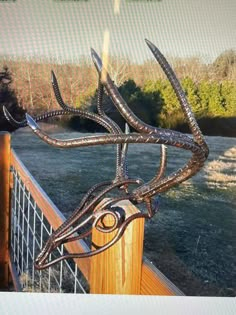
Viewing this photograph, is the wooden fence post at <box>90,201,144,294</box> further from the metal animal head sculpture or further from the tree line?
the tree line

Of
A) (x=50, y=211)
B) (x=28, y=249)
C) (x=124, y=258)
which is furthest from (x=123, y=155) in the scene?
(x=28, y=249)

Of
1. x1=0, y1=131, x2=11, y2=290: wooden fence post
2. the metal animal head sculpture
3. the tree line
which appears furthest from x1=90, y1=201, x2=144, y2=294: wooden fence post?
x1=0, y1=131, x2=11, y2=290: wooden fence post

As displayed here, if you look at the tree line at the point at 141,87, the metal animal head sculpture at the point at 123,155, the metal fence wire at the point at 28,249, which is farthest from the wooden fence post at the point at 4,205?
the metal animal head sculpture at the point at 123,155

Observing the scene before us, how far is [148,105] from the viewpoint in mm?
956

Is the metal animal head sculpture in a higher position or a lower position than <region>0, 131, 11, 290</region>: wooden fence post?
higher

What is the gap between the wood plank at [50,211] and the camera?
52cm

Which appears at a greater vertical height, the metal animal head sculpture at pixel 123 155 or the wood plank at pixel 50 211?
the metal animal head sculpture at pixel 123 155

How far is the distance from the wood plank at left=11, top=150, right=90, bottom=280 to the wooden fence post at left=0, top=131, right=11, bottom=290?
0.9 inches

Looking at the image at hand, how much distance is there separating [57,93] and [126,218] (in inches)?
7.4

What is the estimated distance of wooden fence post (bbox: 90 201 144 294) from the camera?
0.41 metres

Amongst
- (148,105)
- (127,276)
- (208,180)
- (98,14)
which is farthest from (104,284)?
(208,180)

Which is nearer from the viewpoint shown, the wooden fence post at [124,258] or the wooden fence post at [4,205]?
the wooden fence post at [124,258]

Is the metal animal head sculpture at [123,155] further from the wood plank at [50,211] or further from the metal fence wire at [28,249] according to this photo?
the metal fence wire at [28,249]

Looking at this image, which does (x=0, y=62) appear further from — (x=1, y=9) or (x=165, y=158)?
(x=165, y=158)
